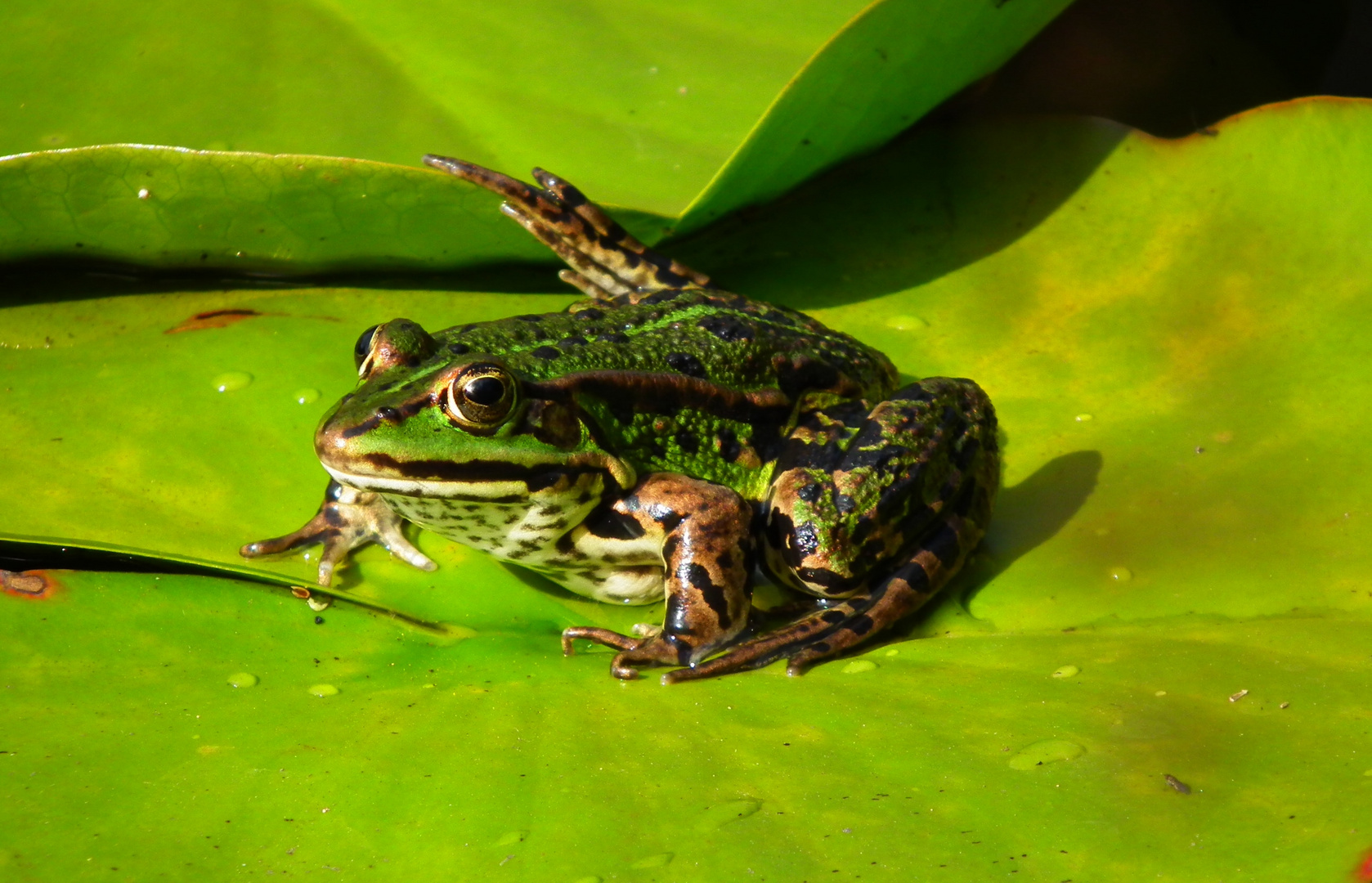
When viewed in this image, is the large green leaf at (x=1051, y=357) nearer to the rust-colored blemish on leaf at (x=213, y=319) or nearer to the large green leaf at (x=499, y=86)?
the rust-colored blemish on leaf at (x=213, y=319)

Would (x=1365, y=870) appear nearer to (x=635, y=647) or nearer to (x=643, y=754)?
(x=643, y=754)

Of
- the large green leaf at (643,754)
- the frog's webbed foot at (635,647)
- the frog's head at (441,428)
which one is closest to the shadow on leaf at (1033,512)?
the large green leaf at (643,754)

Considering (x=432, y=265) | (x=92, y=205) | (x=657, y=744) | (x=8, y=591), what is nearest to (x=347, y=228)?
(x=432, y=265)

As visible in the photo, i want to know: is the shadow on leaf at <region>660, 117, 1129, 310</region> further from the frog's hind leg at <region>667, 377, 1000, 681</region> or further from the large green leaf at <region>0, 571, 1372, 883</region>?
the large green leaf at <region>0, 571, 1372, 883</region>

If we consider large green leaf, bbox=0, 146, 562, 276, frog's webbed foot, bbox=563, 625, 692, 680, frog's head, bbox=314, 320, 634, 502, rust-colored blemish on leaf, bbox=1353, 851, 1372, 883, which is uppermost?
large green leaf, bbox=0, 146, 562, 276

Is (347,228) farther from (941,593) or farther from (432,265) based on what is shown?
(941,593)

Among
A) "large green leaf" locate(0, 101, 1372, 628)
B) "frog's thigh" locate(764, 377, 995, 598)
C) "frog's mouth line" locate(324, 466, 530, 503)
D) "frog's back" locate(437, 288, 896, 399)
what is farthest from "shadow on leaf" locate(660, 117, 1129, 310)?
"frog's mouth line" locate(324, 466, 530, 503)

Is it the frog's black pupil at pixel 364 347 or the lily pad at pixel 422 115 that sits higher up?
the lily pad at pixel 422 115

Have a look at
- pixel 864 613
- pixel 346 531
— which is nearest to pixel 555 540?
pixel 346 531
